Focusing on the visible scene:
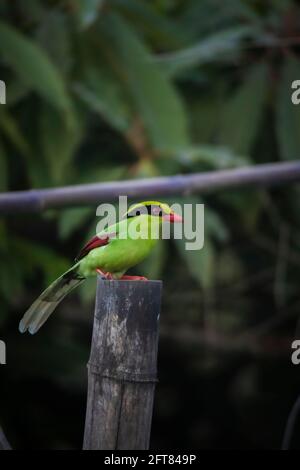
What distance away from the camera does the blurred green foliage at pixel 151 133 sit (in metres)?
4.36

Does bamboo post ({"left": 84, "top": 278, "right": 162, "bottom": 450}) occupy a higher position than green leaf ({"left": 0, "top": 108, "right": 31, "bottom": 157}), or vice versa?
green leaf ({"left": 0, "top": 108, "right": 31, "bottom": 157})

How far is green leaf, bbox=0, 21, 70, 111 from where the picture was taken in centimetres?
402

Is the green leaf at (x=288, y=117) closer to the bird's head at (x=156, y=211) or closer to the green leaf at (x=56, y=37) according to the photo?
the green leaf at (x=56, y=37)

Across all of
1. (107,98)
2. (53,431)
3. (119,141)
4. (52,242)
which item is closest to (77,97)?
(107,98)

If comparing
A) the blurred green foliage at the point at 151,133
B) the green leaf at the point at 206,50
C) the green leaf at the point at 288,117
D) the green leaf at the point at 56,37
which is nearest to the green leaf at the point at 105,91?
the blurred green foliage at the point at 151,133

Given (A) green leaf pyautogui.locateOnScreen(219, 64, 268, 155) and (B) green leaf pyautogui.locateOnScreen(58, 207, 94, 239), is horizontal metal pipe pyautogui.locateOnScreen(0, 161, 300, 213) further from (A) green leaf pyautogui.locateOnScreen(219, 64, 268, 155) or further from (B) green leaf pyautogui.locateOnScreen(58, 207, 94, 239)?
(A) green leaf pyautogui.locateOnScreen(219, 64, 268, 155)

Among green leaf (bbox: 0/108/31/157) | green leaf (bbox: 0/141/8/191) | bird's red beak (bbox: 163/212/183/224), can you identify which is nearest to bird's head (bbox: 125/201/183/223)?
bird's red beak (bbox: 163/212/183/224)

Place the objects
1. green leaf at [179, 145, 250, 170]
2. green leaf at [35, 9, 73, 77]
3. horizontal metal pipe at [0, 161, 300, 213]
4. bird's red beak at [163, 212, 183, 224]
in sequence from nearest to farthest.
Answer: bird's red beak at [163, 212, 183, 224] → horizontal metal pipe at [0, 161, 300, 213] → green leaf at [179, 145, 250, 170] → green leaf at [35, 9, 73, 77]

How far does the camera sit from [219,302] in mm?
6102

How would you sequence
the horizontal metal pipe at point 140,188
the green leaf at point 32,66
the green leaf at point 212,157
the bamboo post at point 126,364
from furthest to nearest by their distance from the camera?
1. the green leaf at point 212,157
2. the green leaf at point 32,66
3. the horizontal metal pipe at point 140,188
4. the bamboo post at point 126,364

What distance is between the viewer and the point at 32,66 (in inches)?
160

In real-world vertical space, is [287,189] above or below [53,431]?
above

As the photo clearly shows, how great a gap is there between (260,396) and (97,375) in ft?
14.0

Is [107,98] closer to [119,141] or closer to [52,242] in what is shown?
[119,141]
